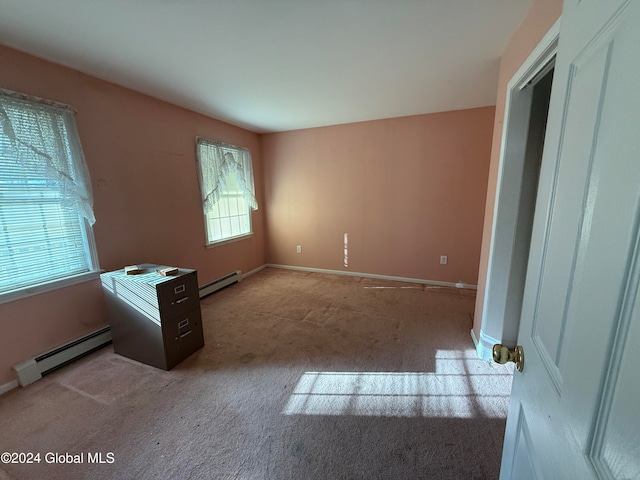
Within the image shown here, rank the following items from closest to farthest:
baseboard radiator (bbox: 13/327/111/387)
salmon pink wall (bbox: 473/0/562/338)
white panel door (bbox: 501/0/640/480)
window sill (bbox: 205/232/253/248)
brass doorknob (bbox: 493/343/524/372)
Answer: white panel door (bbox: 501/0/640/480), brass doorknob (bbox: 493/343/524/372), salmon pink wall (bbox: 473/0/562/338), baseboard radiator (bbox: 13/327/111/387), window sill (bbox: 205/232/253/248)

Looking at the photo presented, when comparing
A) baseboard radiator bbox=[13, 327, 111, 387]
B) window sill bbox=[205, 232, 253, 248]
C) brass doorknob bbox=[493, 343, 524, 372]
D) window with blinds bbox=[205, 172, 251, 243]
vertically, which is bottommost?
baseboard radiator bbox=[13, 327, 111, 387]

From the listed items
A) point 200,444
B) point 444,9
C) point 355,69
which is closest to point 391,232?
Result: point 355,69

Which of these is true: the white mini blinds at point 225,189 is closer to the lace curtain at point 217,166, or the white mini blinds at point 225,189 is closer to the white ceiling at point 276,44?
the lace curtain at point 217,166

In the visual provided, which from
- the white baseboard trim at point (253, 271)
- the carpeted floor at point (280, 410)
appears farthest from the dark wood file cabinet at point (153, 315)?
the white baseboard trim at point (253, 271)

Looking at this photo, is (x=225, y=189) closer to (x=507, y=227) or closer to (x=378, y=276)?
Result: (x=378, y=276)

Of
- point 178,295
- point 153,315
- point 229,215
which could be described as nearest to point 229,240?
point 229,215

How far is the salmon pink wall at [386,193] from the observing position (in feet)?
10.9

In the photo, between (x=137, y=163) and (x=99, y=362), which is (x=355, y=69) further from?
(x=99, y=362)

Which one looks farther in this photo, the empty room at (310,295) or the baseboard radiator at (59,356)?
the baseboard radiator at (59,356)

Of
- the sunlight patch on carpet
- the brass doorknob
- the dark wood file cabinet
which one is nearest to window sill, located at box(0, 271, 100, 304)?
the dark wood file cabinet

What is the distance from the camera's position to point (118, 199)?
2383 millimetres

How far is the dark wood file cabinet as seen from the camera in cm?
191

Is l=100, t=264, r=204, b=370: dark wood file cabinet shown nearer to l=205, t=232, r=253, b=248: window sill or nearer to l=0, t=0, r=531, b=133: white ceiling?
l=205, t=232, r=253, b=248: window sill

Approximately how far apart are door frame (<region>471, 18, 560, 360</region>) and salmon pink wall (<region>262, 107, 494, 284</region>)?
158 centimetres
